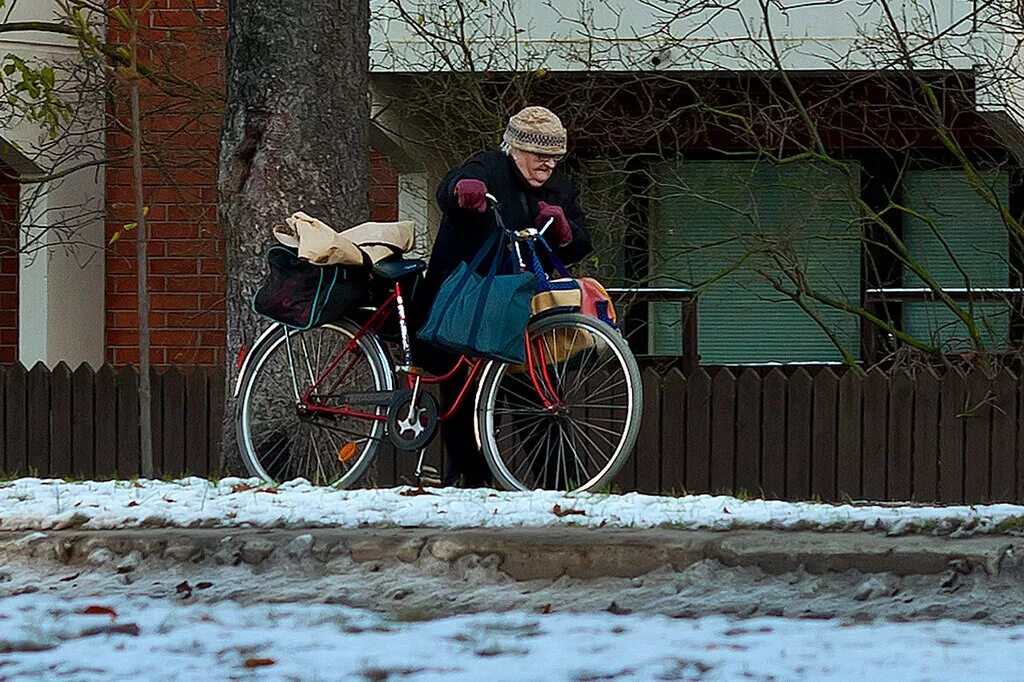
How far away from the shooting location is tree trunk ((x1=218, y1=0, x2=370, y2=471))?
22.4 feet

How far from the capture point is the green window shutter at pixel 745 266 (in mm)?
11453

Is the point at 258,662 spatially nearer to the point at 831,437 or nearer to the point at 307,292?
the point at 307,292

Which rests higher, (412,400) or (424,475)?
(412,400)

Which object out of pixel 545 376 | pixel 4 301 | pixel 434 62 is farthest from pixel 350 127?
pixel 4 301

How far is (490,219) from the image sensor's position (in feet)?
19.4

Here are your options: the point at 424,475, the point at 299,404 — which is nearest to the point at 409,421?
the point at 424,475

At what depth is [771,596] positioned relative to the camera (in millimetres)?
3875

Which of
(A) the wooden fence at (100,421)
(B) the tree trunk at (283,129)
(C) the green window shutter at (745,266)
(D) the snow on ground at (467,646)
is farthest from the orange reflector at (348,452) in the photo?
(C) the green window shutter at (745,266)

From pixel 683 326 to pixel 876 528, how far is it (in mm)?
6939

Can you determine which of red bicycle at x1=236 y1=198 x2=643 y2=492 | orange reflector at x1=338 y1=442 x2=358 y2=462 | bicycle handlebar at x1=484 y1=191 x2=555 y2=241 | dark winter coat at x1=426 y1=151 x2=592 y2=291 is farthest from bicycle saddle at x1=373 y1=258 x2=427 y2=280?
orange reflector at x1=338 y1=442 x2=358 y2=462

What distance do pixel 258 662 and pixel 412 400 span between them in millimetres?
2517

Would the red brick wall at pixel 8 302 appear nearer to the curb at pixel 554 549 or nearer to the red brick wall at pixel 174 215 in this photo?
the red brick wall at pixel 174 215

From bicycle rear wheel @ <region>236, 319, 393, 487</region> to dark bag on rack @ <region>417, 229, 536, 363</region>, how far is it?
0.48 metres

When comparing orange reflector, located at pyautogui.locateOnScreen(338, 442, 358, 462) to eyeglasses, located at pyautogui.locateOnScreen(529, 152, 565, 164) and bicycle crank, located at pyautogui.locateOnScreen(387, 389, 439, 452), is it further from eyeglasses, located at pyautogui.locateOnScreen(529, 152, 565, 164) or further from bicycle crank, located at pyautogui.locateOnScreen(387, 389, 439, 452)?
eyeglasses, located at pyautogui.locateOnScreen(529, 152, 565, 164)
